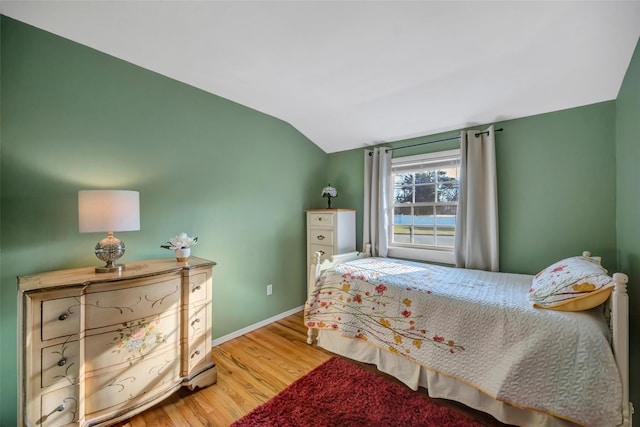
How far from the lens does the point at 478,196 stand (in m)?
2.47

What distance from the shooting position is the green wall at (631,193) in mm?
1452

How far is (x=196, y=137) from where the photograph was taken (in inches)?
91.6

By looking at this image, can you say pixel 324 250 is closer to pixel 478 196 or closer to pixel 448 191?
pixel 448 191

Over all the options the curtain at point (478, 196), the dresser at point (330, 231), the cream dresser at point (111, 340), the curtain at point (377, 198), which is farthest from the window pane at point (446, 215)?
the cream dresser at point (111, 340)

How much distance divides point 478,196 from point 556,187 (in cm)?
58

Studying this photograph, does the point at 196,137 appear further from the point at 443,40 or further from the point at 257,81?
the point at 443,40

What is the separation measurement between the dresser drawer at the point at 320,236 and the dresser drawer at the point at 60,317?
2.26m

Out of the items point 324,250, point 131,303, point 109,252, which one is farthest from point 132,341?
point 324,250

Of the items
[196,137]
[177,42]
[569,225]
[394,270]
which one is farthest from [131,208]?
[569,225]

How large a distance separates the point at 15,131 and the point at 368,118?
274 centimetres

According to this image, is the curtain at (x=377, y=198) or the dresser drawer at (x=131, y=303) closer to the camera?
the dresser drawer at (x=131, y=303)

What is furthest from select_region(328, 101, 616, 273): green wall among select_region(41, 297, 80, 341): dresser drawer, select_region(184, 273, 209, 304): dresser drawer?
select_region(41, 297, 80, 341): dresser drawer

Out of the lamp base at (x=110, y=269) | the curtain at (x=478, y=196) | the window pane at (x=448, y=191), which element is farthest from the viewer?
the window pane at (x=448, y=191)

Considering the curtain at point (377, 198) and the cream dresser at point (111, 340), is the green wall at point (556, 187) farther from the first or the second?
the cream dresser at point (111, 340)
